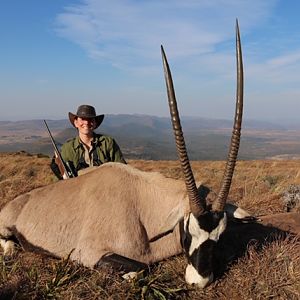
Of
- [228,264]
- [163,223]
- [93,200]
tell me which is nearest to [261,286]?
[228,264]

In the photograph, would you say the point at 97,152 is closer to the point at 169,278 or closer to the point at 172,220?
the point at 172,220

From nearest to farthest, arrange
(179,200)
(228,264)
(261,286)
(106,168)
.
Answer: (261,286) < (228,264) < (179,200) < (106,168)

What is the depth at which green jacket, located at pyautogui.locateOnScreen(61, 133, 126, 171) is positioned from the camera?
6984 millimetres

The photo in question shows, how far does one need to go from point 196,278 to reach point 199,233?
0.44m

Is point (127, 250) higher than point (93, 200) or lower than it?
lower

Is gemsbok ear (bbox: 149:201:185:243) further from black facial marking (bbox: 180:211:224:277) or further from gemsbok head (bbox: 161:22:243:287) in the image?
black facial marking (bbox: 180:211:224:277)

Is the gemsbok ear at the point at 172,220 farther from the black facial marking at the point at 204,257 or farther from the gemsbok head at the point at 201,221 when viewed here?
the black facial marking at the point at 204,257

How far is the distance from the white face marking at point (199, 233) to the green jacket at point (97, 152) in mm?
3096

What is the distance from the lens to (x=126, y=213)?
4.76 meters

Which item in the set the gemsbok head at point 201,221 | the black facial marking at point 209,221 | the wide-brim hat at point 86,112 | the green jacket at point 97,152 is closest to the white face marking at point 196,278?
the gemsbok head at point 201,221

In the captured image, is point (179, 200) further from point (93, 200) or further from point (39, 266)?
point (39, 266)

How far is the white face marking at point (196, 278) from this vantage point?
4020 mm

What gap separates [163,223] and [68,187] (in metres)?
1.45

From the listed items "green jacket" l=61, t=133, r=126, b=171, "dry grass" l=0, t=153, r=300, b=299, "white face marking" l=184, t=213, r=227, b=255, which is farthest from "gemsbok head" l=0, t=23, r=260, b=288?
"green jacket" l=61, t=133, r=126, b=171
